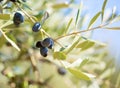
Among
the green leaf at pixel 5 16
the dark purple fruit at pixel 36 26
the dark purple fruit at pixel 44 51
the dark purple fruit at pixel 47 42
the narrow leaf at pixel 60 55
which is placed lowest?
the dark purple fruit at pixel 44 51

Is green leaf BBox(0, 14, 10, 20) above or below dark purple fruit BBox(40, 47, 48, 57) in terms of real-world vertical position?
above

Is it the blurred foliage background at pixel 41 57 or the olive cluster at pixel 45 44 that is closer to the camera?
the olive cluster at pixel 45 44

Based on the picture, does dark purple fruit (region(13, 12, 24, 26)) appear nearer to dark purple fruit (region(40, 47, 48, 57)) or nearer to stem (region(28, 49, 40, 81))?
dark purple fruit (region(40, 47, 48, 57))

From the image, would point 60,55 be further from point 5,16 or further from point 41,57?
point 41,57

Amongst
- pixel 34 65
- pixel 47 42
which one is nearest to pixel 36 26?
pixel 47 42

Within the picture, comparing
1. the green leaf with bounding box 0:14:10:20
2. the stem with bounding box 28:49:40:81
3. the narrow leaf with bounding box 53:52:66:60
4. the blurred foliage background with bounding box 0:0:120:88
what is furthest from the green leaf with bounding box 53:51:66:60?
the stem with bounding box 28:49:40:81

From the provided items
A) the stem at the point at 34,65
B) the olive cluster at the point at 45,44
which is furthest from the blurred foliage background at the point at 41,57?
the olive cluster at the point at 45,44

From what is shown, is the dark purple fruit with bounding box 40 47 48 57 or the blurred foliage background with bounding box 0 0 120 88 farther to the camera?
the blurred foliage background with bounding box 0 0 120 88

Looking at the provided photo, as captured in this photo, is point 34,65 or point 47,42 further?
point 34,65

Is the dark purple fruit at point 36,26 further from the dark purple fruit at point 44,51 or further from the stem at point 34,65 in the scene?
the stem at point 34,65

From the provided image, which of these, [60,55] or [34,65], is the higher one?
[60,55]

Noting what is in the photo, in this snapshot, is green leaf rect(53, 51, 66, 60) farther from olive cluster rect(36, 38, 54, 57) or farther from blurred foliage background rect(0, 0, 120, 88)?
blurred foliage background rect(0, 0, 120, 88)

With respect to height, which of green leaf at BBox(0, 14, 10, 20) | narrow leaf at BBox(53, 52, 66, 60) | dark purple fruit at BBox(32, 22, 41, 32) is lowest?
narrow leaf at BBox(53, 52, 66, 60)
